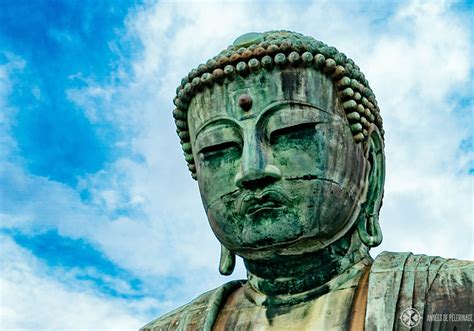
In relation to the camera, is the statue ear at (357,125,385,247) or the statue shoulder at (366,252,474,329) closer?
the statue shoulder at (366,252,474,329)

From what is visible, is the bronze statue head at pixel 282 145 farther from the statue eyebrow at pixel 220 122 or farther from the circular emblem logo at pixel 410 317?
the circular emblem logo at pixel 410 317

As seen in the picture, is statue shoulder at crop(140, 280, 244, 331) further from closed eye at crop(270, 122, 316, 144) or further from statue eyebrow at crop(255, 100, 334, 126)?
statue eyebrow at crop(255, 100, 334, 126)

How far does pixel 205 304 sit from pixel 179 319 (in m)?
0.27

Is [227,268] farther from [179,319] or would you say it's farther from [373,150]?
[373,150]

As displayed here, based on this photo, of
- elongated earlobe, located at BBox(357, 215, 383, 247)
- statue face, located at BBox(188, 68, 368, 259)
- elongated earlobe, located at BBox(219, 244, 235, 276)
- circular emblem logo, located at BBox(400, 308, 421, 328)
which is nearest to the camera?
circular emblem logo, located at BBox(400, 308, 421, 328)

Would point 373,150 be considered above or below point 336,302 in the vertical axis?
above

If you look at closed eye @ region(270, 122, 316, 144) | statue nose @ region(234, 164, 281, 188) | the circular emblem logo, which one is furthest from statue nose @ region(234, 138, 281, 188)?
the circular emblem logo

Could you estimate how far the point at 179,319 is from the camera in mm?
7762

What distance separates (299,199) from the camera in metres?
6.93

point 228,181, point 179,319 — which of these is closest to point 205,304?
point 179,319

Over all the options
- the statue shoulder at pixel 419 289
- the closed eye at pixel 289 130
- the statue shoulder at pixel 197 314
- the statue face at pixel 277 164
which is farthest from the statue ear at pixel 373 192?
the statue shoulder at pixel 197 314

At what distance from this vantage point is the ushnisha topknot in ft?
23.9

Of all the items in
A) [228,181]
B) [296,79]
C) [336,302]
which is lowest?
[336,302]

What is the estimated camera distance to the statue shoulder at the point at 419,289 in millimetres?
6574
